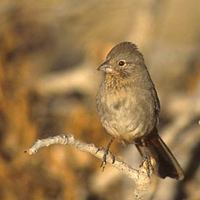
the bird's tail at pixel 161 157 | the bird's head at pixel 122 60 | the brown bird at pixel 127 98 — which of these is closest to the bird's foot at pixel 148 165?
the brown bird at pixel 127 98

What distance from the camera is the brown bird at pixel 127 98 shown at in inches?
276

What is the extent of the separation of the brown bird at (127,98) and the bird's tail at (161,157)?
0.29 metres

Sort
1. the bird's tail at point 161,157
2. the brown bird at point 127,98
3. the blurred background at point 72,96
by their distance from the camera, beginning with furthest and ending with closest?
the blurred background at point 72,96, the bird's tail at point 161,157, the brown bird at point 127,98

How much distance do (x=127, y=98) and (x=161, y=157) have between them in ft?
2.66

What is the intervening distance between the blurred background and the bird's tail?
658 mm

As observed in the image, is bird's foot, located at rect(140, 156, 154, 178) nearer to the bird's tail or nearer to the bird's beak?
the bird's tail

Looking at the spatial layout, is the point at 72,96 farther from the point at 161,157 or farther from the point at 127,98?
the point at 127,98

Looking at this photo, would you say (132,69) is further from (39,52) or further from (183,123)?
(39,52)

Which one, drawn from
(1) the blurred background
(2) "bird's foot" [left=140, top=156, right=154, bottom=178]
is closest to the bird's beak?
(2) "bird's foot" [left=140, top=156, right=154, bottom=178]

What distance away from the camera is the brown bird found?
7.01 m

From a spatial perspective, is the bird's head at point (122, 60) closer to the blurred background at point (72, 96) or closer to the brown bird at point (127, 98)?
the brown bird at point (127, 98)

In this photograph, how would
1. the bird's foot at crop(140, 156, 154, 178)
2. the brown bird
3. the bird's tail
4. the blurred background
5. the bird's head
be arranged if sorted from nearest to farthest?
the bird's foot at crop(140, 156, 154, 178), the brown bird, the bird's head, the bird's tail, the blurred background

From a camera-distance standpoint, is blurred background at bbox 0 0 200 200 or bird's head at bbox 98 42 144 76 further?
blurred background at bbox 0 0 200 200

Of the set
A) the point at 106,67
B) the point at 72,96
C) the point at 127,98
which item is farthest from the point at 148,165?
the point at 72,96
